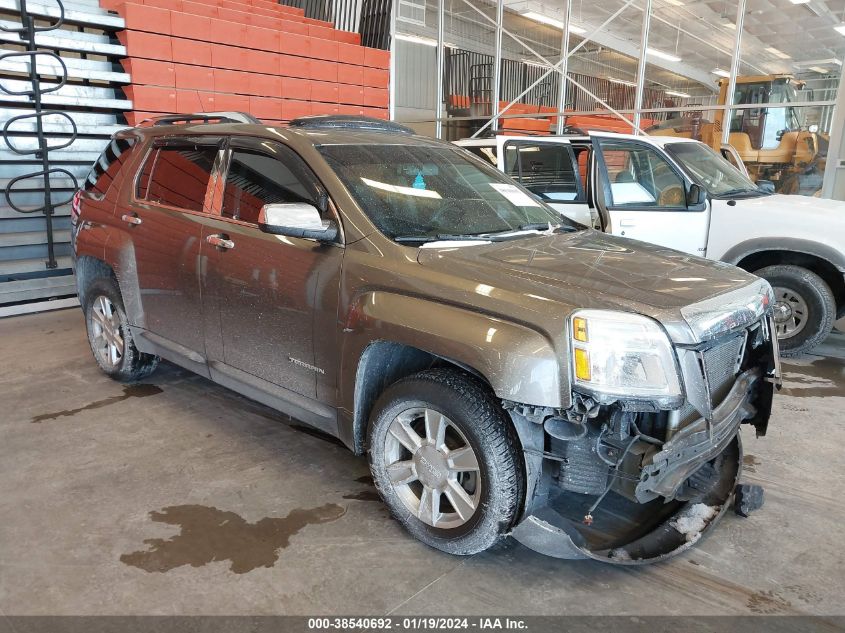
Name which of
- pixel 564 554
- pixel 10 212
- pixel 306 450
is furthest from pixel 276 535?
pixel 10 212

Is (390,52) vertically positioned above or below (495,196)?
above

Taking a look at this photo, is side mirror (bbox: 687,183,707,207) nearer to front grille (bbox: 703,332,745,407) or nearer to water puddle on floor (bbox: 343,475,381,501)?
front grille (bbox: 703,332,745,407)

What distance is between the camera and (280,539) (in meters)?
2.59

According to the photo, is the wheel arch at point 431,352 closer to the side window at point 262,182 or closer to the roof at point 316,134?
the side window at point 262,182

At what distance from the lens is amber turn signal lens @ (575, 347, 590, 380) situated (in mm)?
2059

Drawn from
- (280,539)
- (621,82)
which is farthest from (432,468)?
(621,82)

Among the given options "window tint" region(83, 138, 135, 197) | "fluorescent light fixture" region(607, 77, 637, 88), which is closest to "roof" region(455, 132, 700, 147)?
"window tint" region(83, 138, 135, 197)

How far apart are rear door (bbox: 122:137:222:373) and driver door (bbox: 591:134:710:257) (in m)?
3.22

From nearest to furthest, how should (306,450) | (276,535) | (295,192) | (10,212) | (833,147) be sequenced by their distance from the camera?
(276,535), (295,192), (306,450), (10,212), (833,147)

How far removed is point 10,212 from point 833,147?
10.3 meters

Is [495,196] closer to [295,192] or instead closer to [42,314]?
[295,192]

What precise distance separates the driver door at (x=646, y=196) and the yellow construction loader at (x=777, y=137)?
4.47m

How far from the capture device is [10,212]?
22.1 ft
